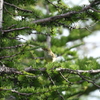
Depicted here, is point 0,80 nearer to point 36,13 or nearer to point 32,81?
point 32,81

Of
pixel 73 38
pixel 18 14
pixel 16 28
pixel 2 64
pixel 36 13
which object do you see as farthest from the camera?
pixel 73 38

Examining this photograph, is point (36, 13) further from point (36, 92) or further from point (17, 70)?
point (36, 92)

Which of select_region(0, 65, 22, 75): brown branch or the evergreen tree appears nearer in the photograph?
the evergreen tree

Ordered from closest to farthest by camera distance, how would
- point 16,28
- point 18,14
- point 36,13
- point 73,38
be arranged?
point 16,28 < point 18,14 < point 36,13 < point 73,38

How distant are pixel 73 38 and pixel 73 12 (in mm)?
3577

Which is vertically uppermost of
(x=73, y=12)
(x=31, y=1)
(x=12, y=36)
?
(x=31, y=1)

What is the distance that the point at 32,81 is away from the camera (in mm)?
2670

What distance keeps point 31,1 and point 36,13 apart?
17cm

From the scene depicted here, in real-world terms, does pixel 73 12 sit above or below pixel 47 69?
above

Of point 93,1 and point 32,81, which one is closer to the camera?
point 93,1

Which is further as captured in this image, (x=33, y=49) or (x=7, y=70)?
(x=7, y=70)

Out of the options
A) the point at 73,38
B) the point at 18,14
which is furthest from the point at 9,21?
the point at 73,38

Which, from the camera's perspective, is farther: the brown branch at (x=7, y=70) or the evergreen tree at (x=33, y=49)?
the brown branch at (x=7, y=70)

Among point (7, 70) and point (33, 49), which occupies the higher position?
point (33, 49)
